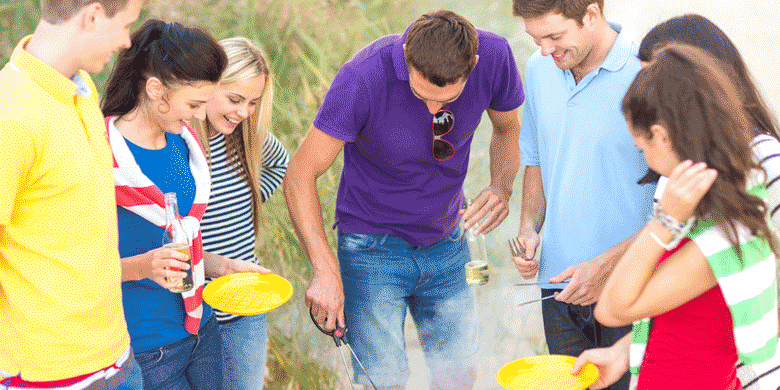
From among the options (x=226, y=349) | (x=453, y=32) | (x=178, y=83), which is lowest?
(x=226, y=349)

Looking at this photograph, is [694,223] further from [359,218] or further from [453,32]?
[359,218]

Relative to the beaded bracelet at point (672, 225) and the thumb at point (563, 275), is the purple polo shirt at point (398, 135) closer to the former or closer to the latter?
the thumb at point (563, 275)

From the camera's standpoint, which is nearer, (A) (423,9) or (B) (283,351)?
(B) (283,351)

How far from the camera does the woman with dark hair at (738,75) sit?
1380 mm

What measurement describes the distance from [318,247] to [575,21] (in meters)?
1.04

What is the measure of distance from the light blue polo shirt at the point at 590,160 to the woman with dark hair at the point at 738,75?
143 millimetres

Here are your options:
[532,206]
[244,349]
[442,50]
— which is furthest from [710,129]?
[244,349]

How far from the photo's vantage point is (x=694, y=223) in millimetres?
1262

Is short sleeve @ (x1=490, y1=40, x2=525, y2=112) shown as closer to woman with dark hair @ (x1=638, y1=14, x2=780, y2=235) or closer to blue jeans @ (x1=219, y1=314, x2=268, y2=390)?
woman with dark hair @ (x1=638, y1=14, x2=780, y2=235)

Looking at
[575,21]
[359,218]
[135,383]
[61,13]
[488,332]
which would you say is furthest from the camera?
[488,332]

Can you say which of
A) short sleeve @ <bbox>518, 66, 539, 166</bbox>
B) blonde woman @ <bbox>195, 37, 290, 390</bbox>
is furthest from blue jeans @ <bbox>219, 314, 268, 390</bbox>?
short sleeve @ <bbox>518, 66, 539, 166</bbox>

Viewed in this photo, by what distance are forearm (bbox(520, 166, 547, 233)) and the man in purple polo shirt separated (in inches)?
4.2

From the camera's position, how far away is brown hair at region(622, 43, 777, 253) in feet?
4.01

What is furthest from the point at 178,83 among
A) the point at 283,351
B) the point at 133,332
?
the point at 283,351
